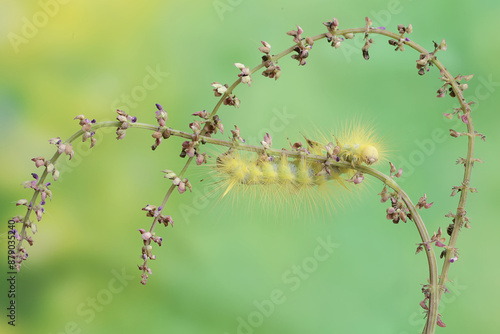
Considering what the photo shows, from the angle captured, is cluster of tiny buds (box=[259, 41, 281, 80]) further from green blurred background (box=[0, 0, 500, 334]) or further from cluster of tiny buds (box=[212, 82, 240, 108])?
green blurred background (box=[0, 0, 500, 334])

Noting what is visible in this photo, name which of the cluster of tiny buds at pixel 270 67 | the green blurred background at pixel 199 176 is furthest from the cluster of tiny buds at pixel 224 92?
the green blurred background at pixel 199 176

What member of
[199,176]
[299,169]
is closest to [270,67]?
[299,169]

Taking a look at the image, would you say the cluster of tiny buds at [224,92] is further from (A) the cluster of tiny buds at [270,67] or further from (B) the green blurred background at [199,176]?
(B) the green blurred background at [199,176]

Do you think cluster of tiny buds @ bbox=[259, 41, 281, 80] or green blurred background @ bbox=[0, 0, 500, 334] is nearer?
cluster of tiny buds @ bbox=[259, 41, 281, 80]

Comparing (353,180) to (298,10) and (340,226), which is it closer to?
→ (340,226)

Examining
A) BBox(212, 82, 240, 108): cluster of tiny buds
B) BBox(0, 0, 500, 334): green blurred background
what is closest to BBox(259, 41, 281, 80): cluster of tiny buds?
BBox(212, 82, 240, 108): cluster of tiny buds

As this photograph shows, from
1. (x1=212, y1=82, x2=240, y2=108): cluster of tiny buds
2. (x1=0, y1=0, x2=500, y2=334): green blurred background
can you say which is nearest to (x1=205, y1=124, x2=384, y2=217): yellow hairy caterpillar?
(x1=212, y1=82, x2=240, y2=108): cluster of tiny buds

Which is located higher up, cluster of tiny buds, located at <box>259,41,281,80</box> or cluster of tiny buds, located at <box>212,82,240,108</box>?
cluster of tiny buds, located at <box>259,41,281,80</box>
